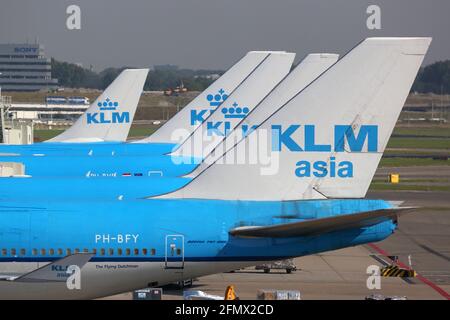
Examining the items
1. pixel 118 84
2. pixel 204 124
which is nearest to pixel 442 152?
pixel 118 84

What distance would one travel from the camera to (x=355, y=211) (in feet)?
76.0

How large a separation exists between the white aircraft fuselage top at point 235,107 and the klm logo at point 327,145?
1734 cm

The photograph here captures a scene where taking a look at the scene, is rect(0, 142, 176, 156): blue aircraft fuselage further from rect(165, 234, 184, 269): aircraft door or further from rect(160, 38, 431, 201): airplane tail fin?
rect(165, 234, 184, 269): aircraft door

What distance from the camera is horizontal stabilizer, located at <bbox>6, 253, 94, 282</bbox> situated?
71.9 ft

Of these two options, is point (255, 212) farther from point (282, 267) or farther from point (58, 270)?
A: point (282, 267)

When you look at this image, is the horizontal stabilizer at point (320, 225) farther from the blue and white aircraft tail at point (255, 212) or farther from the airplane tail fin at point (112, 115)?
the airplane tail fin at point (112, 115)

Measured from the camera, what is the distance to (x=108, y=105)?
61844 millimetres

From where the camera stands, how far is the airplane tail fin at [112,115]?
59.9 metres

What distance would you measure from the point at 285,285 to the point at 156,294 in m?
11.1

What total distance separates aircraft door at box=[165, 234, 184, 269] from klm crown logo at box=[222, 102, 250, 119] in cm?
2000

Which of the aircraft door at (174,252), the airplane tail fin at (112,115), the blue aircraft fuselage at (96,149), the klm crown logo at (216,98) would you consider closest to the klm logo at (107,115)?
the airplane tail fin at (112,115)

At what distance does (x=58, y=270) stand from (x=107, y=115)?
40.0 meters

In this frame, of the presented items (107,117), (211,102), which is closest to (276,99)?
(211,102)
